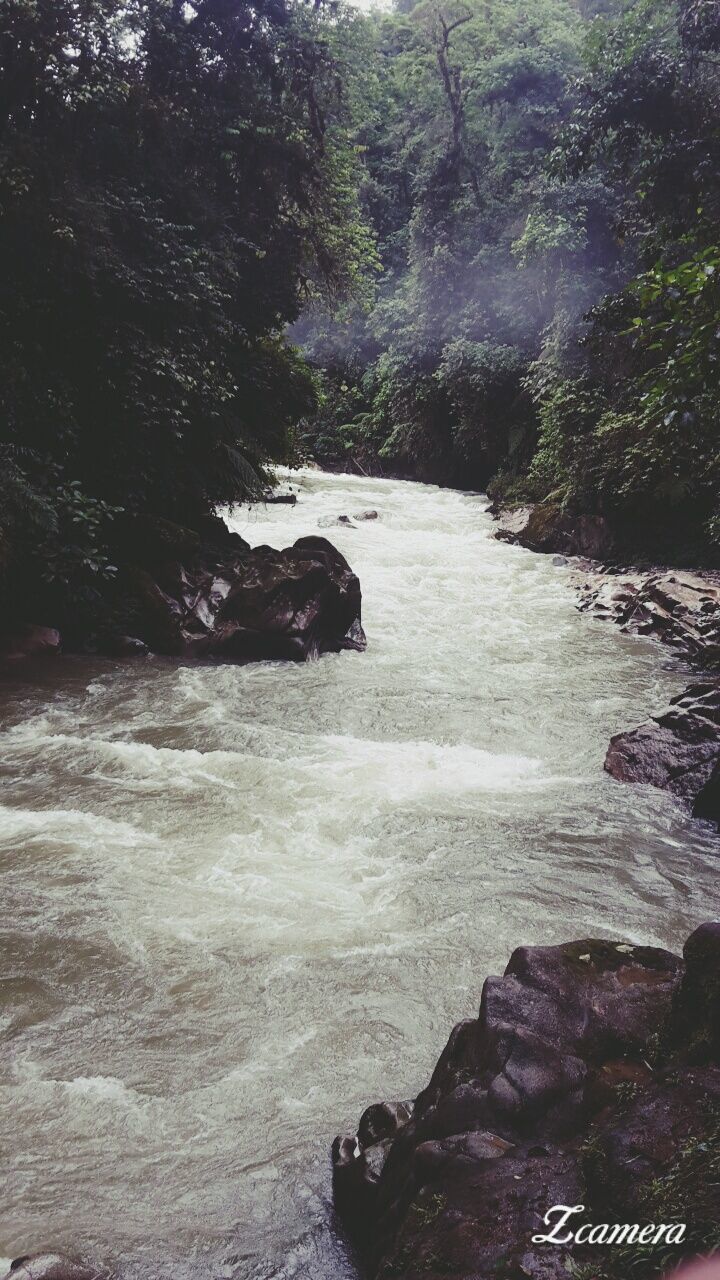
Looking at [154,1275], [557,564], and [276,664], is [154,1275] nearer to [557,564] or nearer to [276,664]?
[276,664]

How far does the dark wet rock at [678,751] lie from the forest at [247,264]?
7.32ft

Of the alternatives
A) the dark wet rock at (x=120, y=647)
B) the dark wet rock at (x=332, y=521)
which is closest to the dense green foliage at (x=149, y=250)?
the dark wet rock at (x=120, y=647)

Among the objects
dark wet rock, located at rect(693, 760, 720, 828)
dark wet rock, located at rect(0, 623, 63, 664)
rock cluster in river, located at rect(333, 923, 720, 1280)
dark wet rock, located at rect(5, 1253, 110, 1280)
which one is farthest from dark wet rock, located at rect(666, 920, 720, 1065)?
dark wet rock, located at rect(0, 623, 63, 664)

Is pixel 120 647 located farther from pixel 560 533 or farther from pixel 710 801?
pixel 560 533

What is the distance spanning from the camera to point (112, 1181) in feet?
8.54

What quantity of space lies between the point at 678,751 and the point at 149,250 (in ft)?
25.9

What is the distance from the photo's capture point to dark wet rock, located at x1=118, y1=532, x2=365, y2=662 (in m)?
8.97

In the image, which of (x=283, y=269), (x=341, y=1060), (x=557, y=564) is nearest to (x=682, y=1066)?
(x=341, y=1060)

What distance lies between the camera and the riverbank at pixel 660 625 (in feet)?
20.0

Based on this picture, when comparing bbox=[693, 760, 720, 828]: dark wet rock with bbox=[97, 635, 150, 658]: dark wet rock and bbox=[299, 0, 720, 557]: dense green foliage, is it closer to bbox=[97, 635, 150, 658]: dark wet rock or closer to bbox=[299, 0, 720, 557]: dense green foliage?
bbox=[299, 0, 720, 557]: dense green foliage

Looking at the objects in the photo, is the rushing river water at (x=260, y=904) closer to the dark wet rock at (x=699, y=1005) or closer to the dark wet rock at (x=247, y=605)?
the dark wet rock at (x=247, y=605)

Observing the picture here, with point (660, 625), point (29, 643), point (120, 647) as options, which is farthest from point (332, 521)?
point (29, 643)

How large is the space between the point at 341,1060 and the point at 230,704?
15.2 feet

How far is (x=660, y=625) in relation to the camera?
1079 centimetres
